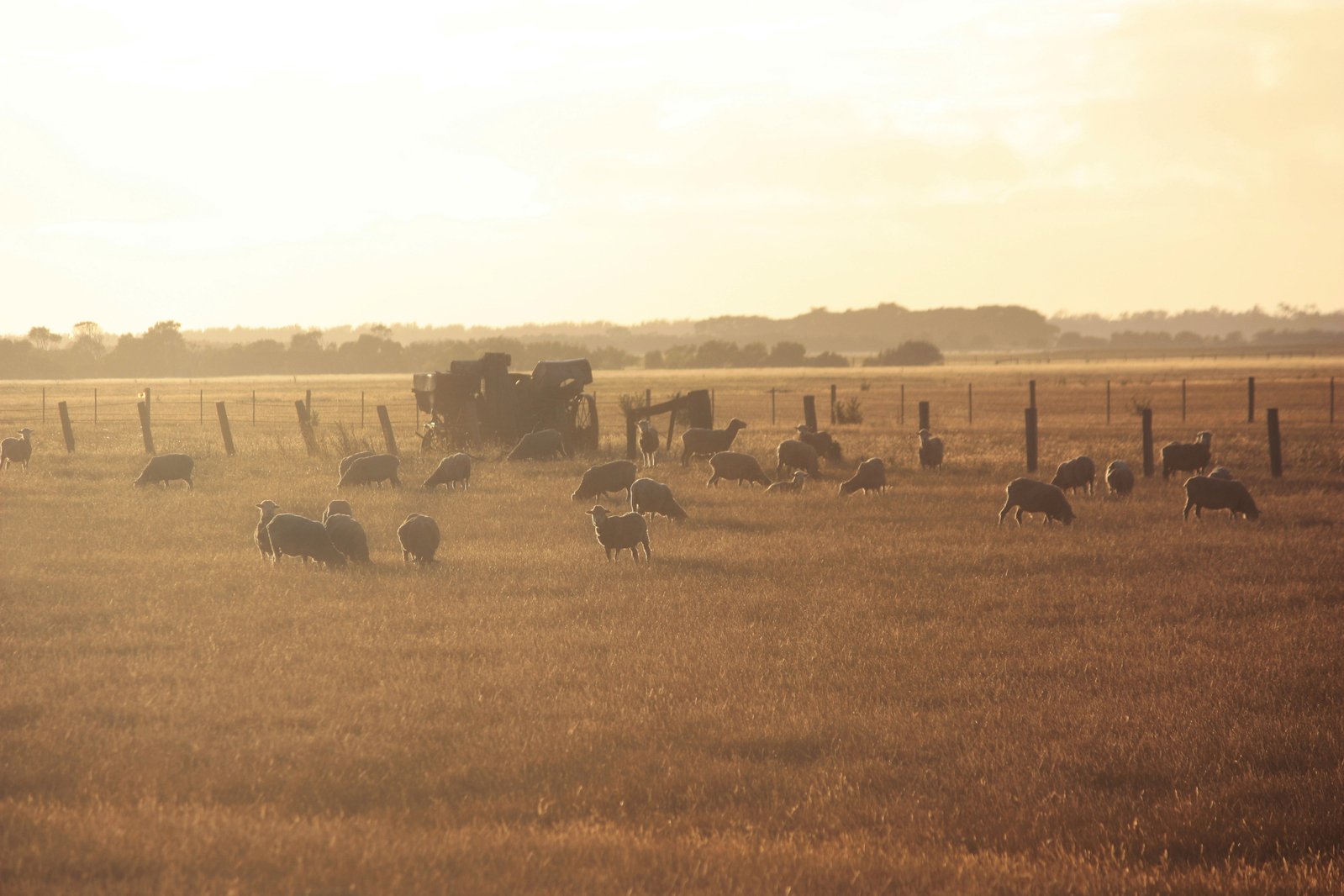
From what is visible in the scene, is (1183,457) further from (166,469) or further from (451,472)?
(166,469)

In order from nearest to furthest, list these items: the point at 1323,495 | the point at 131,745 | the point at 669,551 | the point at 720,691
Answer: the point at 131,745 → the point at 720,691 → the point at 669,551 → the point at 1323,495

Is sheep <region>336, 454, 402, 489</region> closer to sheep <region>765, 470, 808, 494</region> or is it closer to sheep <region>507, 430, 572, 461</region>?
sheep <region>507, 430, 572, 461</region>

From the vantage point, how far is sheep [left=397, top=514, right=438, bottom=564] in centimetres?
1736

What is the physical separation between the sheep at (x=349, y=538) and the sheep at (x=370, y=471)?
946 cm

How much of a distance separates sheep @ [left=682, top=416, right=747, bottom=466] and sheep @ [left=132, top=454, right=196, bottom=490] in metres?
11.4

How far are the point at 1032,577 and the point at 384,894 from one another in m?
11.6

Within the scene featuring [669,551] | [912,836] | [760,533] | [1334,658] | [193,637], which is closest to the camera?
[912,836]

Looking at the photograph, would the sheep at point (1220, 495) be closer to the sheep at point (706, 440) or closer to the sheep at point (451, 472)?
the sheep at point (706, 440)

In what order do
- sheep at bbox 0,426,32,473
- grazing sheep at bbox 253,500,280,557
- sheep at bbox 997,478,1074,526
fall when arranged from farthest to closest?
sheep at bbox 0,426,32,473 < sheep at bbox 997,478,1074,526 < grazing sheep at bbox 253,500,280,557

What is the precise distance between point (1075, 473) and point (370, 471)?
14.0 m

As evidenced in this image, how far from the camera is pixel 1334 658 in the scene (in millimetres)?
12289

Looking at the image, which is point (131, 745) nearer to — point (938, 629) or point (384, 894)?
point (384, 894)

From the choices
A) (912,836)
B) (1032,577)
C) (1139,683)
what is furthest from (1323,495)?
(912,836)

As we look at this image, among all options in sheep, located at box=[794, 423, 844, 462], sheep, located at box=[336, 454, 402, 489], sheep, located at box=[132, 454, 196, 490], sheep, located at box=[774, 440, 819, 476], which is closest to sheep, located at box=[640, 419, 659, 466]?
sheep, located at box=[794, 423, 844, 462]
